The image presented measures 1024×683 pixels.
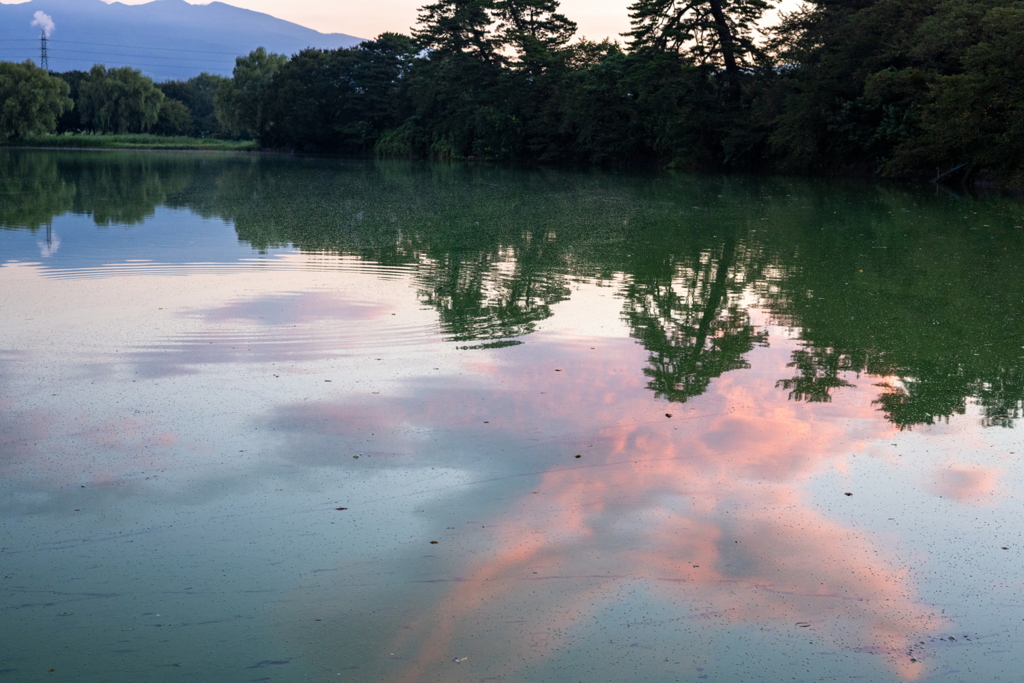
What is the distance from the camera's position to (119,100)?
62.8m

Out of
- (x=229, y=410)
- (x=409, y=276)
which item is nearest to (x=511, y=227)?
(x=409, y=276)

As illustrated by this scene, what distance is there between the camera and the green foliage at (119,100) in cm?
6272

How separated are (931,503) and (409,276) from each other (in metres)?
5.78

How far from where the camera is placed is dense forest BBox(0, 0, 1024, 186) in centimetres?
2286

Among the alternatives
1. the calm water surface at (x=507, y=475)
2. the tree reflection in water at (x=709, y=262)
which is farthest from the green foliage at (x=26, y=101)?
the calm water surface at (x=507, y=475)

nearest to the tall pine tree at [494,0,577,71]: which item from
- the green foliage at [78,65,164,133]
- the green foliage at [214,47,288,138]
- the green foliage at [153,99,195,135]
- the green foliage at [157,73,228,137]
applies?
the green foliage at [214,47,288,138]

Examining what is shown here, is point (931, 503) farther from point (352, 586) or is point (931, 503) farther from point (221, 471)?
point (221, 471)

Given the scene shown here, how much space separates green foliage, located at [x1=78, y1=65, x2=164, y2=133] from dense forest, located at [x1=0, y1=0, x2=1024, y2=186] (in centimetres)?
652

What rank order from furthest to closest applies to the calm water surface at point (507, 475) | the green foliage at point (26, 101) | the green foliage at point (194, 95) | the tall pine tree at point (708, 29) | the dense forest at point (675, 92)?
the green foliage at point (194, 95) → the green foliage at point (26, 101) → the tall pine tree at point (708, 29) → the dense forest at point (675, 92) → the calm water surface at point (507, 475)

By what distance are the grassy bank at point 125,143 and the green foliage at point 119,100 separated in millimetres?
2567

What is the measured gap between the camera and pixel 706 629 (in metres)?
2.75

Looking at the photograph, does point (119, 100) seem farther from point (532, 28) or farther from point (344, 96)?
point (532, 28)

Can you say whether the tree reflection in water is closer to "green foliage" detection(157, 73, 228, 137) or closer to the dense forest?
the dense forest

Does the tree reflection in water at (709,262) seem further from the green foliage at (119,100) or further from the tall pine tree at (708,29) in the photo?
the green foliage at (119,100)
